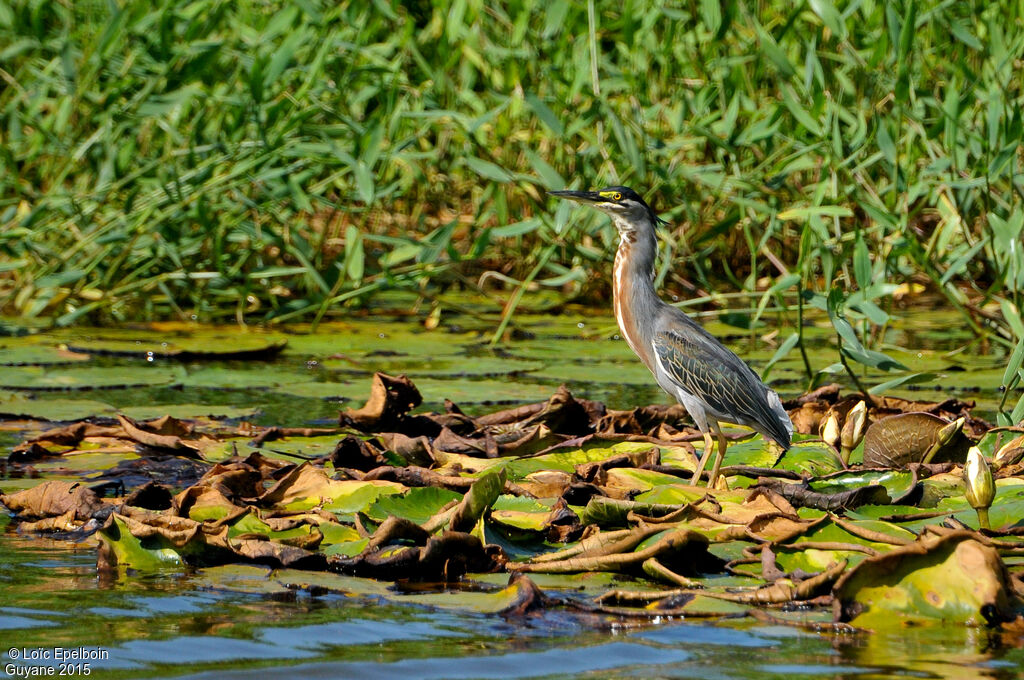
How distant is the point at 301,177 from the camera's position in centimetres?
755

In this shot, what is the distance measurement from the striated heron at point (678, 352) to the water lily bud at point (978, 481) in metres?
0.96

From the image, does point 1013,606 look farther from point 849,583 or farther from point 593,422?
point 593,422

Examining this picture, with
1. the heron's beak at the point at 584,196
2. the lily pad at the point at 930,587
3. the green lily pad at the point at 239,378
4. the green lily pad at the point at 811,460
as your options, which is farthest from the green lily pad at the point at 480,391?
the lily pad at the point at 930,587

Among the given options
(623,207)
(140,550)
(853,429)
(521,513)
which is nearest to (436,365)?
(623,207)

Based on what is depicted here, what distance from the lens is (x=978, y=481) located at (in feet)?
10.3

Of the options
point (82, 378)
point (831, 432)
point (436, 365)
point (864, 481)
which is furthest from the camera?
point (436, 365)

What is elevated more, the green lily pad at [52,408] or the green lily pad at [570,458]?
the green lily pad at [52,408]

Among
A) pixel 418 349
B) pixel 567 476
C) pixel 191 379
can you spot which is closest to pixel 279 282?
pixel 418 349

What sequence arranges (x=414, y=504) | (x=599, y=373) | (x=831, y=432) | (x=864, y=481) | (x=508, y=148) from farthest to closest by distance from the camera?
(x=508, y=148), (x=599, y=373), (x=831, y=432), (x=864, y=481), (x=414, y=504)

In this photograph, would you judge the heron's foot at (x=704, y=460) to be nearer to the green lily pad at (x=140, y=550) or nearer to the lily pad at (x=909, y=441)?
the lily pad at (x=909, y=441)

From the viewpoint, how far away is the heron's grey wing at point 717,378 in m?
4.35

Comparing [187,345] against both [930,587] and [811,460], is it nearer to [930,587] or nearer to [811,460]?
[811,460]

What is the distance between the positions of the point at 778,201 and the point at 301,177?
2.71 m

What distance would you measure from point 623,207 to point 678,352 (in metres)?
0.74
